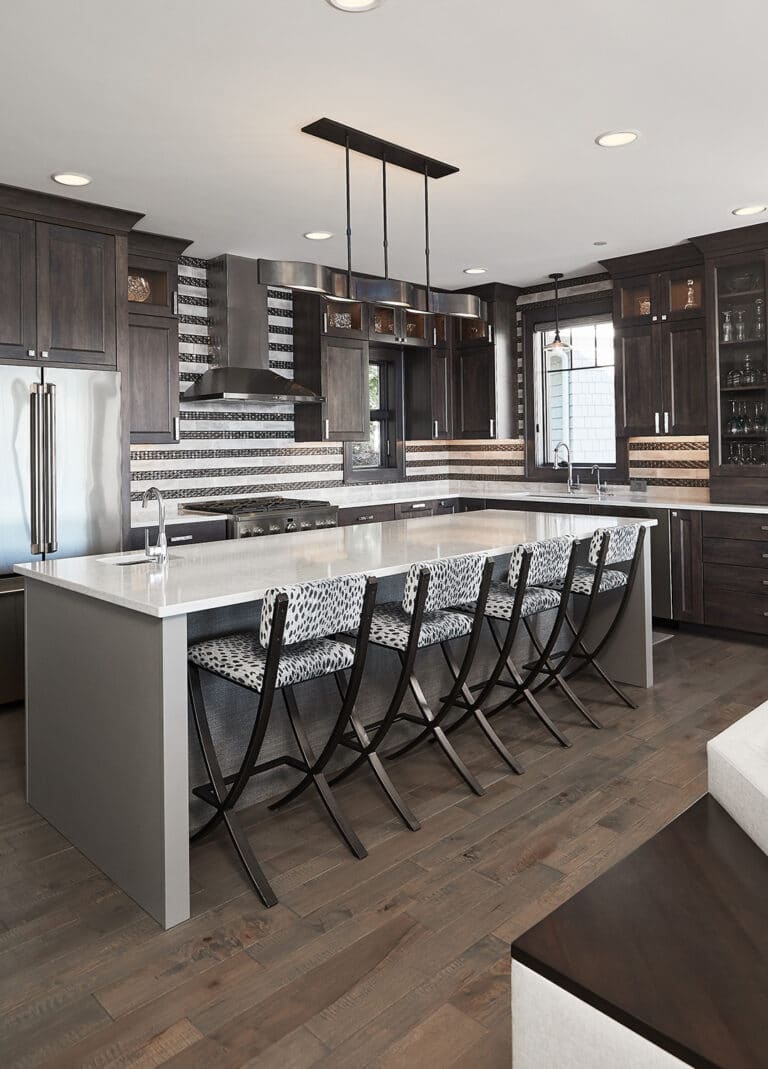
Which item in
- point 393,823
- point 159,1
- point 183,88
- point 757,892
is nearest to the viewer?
→ point 757,892

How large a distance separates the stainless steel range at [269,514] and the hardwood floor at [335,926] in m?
2.14

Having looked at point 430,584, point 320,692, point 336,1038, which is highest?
point 430,584

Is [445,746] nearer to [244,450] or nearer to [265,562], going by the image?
[265,562]

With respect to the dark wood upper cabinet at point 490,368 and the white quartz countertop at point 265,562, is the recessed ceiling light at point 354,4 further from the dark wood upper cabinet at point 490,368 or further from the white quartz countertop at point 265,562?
the dark wood upper cabinet at point 490,368

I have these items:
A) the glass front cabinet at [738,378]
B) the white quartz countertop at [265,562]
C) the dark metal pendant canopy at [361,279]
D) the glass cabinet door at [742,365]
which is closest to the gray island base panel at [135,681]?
the white quartz countertop at [265,562]

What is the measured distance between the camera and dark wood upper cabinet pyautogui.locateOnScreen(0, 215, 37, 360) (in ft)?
13.9

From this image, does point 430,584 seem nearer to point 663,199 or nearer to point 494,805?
point 494,805

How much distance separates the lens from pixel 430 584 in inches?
116

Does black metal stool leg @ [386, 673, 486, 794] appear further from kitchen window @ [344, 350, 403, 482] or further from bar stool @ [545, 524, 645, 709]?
kitchen window @ [344, 350, 403, 482]

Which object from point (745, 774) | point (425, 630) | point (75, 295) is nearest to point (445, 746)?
point (425, 630)

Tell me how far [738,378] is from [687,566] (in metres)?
1.34

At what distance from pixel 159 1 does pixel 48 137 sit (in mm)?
1309

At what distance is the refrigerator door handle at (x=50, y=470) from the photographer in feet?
14.2

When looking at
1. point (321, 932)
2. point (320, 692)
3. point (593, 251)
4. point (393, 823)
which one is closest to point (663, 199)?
point (593, 251)
